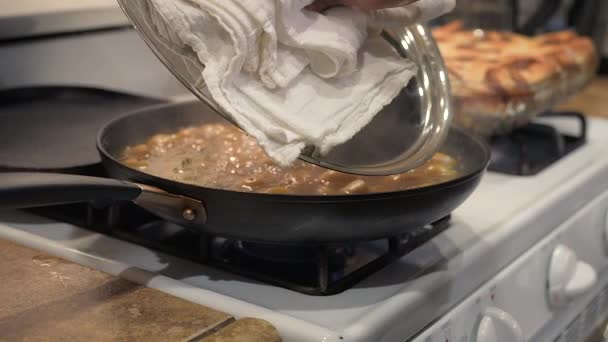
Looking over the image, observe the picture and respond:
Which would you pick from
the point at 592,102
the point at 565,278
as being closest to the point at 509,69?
the point at 565,278

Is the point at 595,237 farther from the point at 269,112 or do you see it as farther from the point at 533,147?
the point at 269,112

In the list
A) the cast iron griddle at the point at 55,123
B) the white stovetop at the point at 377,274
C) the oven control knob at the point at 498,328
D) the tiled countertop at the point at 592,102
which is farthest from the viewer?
the tiled countertop at the point at 592,102

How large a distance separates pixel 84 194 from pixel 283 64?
21 cm

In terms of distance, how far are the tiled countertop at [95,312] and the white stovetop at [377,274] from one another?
3 centimetres

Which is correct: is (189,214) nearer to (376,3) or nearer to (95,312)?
(95,312)

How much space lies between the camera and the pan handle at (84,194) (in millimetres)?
531

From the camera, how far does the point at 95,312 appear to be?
613 mm

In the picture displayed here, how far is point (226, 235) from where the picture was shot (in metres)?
0.68

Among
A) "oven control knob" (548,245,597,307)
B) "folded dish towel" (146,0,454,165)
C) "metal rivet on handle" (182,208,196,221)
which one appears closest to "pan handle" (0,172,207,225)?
"metal rivet on handle" (182,208,196,221)

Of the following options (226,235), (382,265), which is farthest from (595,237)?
(226,235)

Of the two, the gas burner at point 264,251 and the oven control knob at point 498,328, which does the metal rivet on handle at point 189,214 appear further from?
the oven control knob at point 498,328

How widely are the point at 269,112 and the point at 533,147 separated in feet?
2.37

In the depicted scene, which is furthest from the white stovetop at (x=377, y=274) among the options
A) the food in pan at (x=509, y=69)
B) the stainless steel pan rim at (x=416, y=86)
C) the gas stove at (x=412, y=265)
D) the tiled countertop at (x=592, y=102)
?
the tiled countertop at (x=592, y=102)

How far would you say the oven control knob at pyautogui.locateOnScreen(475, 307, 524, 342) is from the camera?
739mm
